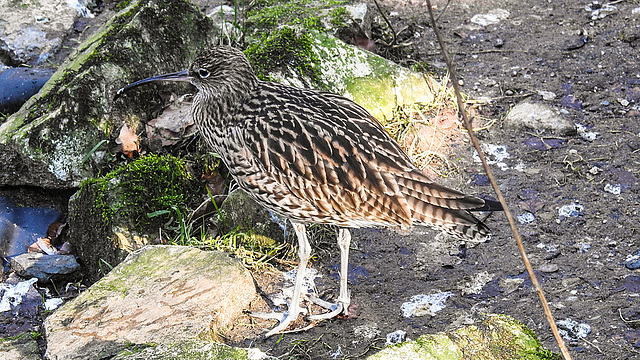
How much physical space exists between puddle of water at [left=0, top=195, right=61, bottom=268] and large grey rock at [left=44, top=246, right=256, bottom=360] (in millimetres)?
1403

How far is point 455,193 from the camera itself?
4.05m

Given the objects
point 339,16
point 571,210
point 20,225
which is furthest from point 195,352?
point 339,16

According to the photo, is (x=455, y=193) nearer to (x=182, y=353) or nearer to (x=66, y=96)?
(x=182, y=353)

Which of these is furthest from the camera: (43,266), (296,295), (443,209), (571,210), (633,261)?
(43,266)

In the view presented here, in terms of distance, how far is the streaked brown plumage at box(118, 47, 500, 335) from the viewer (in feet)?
13.4

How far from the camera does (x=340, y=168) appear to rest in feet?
13.5

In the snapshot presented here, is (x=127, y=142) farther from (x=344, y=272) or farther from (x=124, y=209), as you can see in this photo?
(x=344, y=272)

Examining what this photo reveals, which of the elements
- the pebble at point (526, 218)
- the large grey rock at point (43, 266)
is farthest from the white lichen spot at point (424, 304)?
the large grey rock at point (43, 266)

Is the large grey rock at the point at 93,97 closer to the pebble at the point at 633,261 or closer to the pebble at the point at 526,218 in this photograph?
the pebble at the point at 526,218

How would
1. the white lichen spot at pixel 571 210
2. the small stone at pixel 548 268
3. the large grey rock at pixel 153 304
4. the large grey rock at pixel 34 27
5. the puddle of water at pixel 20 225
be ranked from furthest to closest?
the large grey rock at pixel 34 27 → the puddle of water at pixel 20 225 → the white lichen spot at pixel 571 210 → the small stone at pixel 548 268 → the large grey rock at pixel 153 304

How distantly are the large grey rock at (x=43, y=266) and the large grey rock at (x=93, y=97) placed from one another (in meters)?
0.64

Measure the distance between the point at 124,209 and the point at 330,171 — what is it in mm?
1859

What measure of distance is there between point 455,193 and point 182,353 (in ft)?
6.00

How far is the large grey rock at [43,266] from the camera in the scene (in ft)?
17.1
